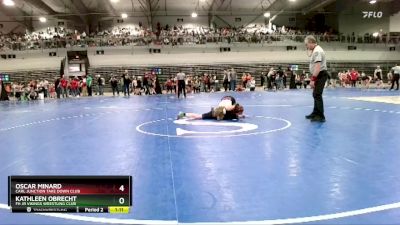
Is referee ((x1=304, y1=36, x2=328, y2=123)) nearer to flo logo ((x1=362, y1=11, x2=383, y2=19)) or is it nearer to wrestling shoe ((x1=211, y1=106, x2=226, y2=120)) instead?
wrestling shoe ((x1=211, y1=106, x2=226, y2=120))

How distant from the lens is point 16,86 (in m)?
26.2

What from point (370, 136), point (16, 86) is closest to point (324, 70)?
point (370, 136)

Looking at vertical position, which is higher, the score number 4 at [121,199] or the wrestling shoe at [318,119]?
the score number 4 at [121,199]

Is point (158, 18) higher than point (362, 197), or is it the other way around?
point (158, 18)

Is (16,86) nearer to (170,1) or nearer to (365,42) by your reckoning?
(170,1)

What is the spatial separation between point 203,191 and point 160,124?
513cm

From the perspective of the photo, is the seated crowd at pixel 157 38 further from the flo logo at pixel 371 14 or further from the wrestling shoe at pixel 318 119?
the wrestling shoe at pixel 318 119
